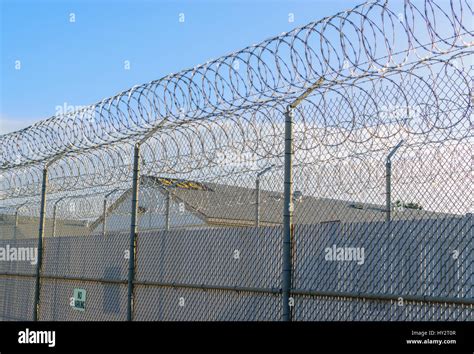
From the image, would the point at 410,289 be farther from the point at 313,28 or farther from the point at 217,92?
the point at 217,92

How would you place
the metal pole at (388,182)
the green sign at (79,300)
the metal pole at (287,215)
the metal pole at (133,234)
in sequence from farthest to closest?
the green sign at (79,300) → the metal pole at (133,234) → the metal pole at (388,182) → the metal pole at (287,215)

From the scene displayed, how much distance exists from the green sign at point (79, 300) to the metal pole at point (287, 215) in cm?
429

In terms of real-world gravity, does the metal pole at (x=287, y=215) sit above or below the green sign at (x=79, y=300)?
above

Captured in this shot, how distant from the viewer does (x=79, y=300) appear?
9523 mm

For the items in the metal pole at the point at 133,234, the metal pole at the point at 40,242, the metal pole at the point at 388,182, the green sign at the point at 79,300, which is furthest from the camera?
the metal pole at the point at 40,242

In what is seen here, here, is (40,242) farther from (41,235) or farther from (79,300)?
(79,300)

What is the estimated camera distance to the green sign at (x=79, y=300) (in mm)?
9414

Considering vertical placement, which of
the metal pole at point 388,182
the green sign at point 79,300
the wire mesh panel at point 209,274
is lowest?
the green sign at point 79,300

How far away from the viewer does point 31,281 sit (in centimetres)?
1125

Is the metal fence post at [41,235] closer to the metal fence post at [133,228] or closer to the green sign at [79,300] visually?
the green sign at [79,300]

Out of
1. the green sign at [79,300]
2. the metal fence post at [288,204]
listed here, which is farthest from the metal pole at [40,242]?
the metal fence post at [288,204]

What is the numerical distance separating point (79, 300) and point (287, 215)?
473 cm

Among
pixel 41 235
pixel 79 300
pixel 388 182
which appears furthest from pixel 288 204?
pixel 41 235

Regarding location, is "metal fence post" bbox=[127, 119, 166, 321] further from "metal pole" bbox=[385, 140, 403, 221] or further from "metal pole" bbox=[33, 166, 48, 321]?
"metal pole" bbox=[385, 140, 403, 221]
